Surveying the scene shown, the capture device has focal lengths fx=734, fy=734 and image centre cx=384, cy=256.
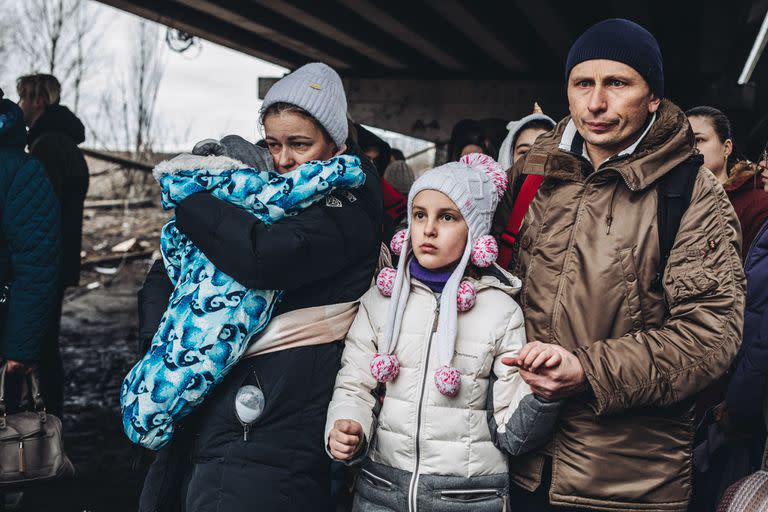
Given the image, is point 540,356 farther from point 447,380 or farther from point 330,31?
point 330,31

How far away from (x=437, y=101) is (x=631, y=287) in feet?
24.3

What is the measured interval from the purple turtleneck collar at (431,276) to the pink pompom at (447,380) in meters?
0.29

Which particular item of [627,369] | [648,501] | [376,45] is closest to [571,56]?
[627,369]

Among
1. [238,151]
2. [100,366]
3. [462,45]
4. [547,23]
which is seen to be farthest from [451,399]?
[462,45]

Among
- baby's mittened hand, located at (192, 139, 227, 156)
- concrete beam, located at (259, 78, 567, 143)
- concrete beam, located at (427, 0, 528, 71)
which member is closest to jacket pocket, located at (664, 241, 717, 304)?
baby's mittened hand, located at (192, 139, 227, 156)

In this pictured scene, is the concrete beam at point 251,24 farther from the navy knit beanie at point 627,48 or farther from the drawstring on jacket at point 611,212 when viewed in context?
the drawstring on jacket at point 611,212

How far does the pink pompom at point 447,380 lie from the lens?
1971 mm

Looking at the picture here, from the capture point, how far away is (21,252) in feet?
11.0

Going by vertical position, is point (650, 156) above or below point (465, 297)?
above

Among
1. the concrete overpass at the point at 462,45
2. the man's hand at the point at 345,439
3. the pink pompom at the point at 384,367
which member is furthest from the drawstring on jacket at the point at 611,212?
the concrete overpass at the point at 462,45

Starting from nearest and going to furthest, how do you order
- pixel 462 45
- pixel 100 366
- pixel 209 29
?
pixel 209 29 → pixel 100 366 → pixel 462 45

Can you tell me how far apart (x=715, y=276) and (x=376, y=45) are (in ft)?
21.7

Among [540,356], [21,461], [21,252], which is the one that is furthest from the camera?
[21,252]

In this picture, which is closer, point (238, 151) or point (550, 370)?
point (550, 370)
